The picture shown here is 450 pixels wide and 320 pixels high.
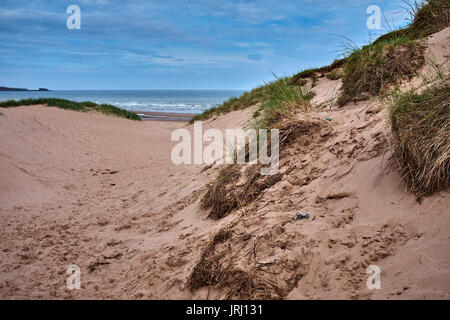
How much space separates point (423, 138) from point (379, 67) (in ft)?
8.97

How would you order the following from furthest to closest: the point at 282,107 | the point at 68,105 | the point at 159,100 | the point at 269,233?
1. the point at 159,100
2. the point at 68,105
3. the point at 282,107
4. the point at 269,233

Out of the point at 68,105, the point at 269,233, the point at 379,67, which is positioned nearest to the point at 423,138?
the point at 269,233

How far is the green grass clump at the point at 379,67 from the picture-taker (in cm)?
504

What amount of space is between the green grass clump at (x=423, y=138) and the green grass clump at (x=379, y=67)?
70.1 inches

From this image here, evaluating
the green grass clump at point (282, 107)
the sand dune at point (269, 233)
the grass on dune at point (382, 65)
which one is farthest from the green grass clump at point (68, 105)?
the grass on dune at point (382, 65)

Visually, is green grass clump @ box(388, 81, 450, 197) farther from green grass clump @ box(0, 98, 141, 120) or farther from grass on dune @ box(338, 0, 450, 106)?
green grass clump @ box(0, 98, 141, 120)

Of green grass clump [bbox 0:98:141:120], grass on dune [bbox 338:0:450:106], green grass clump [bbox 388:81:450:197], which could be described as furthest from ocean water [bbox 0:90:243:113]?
green grass clump [bbox 388:81:450:197]

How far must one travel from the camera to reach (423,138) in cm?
285

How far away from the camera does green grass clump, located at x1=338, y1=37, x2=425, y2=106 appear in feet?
16.5

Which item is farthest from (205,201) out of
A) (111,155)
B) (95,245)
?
(111,155)

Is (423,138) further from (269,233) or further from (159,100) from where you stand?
(159,100)

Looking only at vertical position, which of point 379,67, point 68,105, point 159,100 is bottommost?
point 379,67

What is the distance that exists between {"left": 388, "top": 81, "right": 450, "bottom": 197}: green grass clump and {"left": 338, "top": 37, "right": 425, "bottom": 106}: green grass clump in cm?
178

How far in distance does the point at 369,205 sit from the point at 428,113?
0.92m
